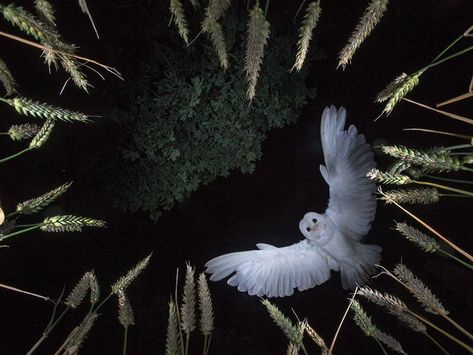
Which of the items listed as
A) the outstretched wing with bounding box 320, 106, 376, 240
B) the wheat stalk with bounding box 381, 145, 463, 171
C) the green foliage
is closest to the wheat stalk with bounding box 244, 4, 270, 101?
the wheat stalk with bounding box 381, 145, 463, 171

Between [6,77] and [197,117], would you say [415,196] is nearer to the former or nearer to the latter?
[6,77]

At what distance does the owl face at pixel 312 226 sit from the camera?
183 cm

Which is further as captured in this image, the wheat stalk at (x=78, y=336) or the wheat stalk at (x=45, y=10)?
the wheat stalk at (x=78, y=336)

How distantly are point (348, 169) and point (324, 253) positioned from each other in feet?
1.48

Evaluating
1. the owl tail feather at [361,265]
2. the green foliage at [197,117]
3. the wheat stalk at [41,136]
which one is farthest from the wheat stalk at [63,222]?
the owl tail feather at [361,265]

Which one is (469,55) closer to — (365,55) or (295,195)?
(365,55)

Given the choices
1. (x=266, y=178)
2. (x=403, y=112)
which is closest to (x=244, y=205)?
(x=266, y=178)

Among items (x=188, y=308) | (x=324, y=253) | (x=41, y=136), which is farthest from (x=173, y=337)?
(x=324, y=253)

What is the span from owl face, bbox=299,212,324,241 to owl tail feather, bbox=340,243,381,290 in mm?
221

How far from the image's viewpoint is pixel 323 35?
181 centimetres

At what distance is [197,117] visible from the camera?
1.69 metres

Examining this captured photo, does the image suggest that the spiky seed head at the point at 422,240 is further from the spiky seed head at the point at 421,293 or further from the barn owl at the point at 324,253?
the barn owl at the point at 324,253

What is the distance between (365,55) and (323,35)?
0.25 m

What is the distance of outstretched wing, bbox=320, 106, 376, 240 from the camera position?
5.58ft
